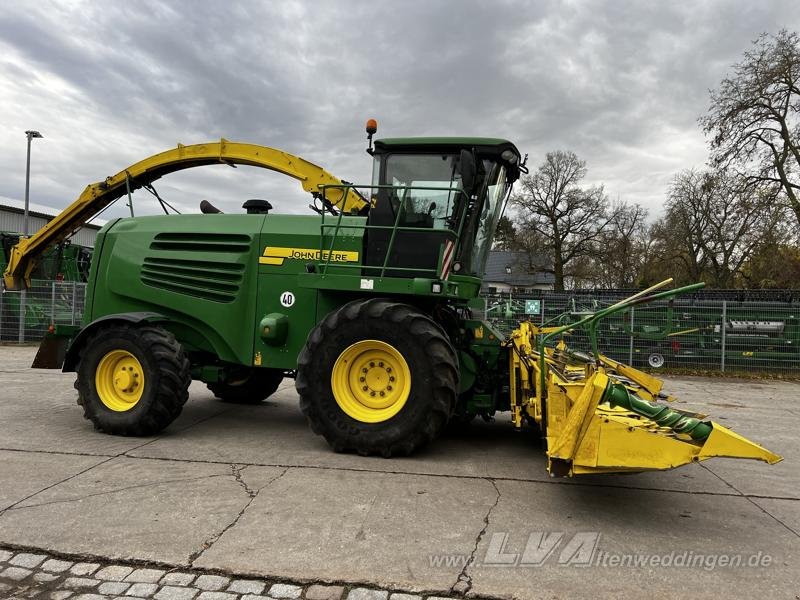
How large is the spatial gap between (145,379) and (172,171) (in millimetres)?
3185

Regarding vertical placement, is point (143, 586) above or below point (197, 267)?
below

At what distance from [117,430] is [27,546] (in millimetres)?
2451

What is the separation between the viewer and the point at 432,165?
5180 millimetres

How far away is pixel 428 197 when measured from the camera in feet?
16.9

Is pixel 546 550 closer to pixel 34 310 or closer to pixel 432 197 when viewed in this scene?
pixel 432 197

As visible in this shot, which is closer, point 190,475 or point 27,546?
point 27,546

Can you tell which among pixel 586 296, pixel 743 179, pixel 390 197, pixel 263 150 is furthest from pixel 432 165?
pixel 743 179

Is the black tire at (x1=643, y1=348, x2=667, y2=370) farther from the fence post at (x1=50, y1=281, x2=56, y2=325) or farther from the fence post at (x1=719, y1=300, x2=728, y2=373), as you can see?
the fence post at (x1=50, y1=281, x2=56, y2=325)

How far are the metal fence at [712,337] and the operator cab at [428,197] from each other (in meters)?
6.81

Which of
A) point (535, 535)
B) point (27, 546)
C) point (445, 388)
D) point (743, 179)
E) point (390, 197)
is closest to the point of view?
point (27, 546)

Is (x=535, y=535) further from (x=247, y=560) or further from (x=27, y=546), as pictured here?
(x=27, y=546)

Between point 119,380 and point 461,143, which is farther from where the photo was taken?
point 119,380

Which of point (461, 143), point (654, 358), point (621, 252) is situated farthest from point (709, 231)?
point (461, 143)

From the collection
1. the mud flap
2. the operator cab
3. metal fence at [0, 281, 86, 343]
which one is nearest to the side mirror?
the operator cab
